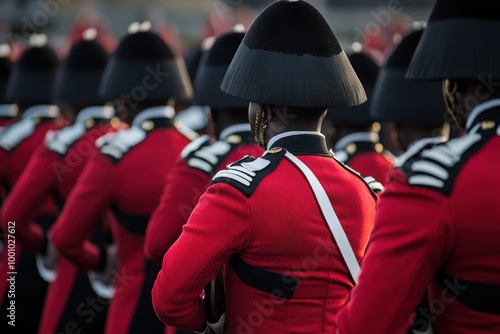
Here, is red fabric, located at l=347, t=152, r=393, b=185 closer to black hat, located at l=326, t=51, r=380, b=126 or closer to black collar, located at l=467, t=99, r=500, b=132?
black hat, located at l=326, t=51, r=380, b=126

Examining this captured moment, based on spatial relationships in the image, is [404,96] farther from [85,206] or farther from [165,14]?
[165,14]

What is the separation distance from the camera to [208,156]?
4.28 metres

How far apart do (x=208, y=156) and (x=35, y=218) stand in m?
2.54

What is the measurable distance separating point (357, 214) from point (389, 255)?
62cm

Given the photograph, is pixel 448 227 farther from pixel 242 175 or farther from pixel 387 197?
pixel 242 175

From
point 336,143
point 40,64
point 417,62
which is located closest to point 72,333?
point 336,143

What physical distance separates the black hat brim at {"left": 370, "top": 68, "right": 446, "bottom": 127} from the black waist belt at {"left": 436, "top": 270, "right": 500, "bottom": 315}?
2.29 meters

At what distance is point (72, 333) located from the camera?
5.64 meters

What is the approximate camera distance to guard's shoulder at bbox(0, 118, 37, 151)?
6.50m

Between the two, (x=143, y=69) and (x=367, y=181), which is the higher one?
(x=367, y=181)

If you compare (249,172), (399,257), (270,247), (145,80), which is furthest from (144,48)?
(399,257)

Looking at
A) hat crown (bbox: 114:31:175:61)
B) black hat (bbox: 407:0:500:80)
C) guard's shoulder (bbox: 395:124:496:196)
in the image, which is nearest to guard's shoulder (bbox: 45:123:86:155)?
hat crown (bbox: 114:31:175:61)

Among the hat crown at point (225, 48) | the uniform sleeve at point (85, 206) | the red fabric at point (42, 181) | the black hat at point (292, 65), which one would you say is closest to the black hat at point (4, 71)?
the red fabric at point (42, 181)

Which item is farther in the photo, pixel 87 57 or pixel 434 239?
pixel 87 57
